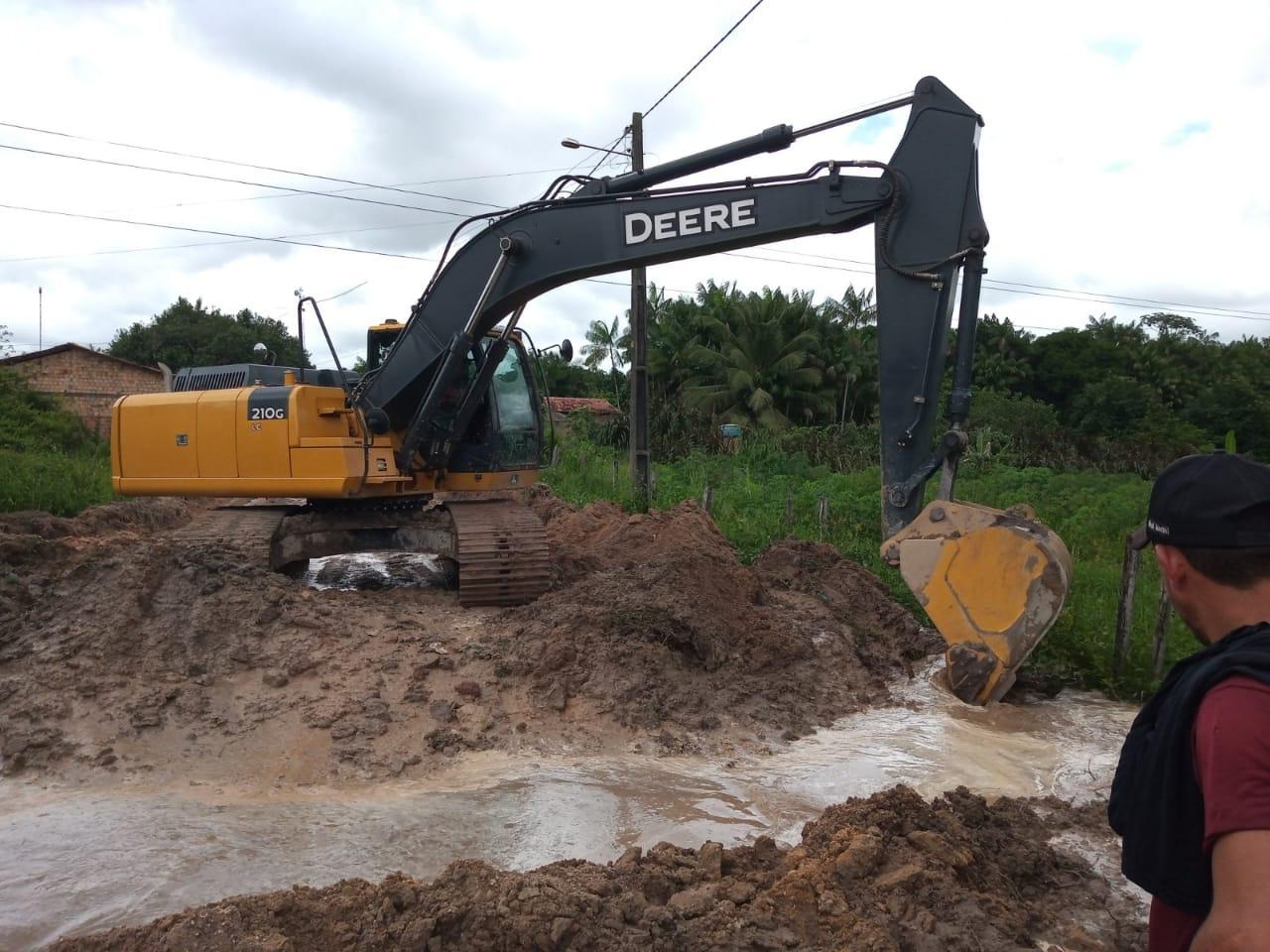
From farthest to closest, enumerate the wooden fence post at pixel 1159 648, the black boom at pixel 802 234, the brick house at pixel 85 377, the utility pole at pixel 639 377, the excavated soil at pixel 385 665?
the brick house at pixel 85 377 → the utility pole at pixel 639 377 → the wooden fence post at pixel 1159 648 → the black boom at pixel 802 234 → the excavated soil at pixel 385 665

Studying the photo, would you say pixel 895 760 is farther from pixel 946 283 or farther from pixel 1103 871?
pixel 946 283

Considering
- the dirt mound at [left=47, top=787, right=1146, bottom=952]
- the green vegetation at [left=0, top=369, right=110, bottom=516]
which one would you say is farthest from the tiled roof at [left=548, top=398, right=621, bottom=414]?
the dirt mound at [left=47, top=787, right=1146, bottom=952]

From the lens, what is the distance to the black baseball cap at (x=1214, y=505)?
148 cm

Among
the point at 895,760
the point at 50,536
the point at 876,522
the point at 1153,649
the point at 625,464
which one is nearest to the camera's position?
the point at 895,760

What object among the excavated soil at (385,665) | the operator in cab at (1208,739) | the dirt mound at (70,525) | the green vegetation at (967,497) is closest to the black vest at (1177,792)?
the operator in cab at (1208,739)

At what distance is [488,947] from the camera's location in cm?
308

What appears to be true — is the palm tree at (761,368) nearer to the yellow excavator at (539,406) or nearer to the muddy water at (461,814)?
the yellow excavator at (539,406)

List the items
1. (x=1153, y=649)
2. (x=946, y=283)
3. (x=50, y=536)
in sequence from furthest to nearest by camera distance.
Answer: (x=50, y=536), (x=1153, y=649), (x=946, y=283)

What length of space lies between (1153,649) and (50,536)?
38.2 ft

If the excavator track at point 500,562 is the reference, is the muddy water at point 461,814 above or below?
below

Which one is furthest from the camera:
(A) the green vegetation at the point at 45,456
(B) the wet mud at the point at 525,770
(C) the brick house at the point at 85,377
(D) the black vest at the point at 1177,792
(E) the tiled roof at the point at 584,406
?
(E) the tiled roof at the point at 584,406

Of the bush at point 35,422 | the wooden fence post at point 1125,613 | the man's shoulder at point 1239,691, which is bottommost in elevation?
the wooden fence post at point 1125,613

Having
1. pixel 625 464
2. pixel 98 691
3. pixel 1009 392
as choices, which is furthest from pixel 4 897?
pixel 1009 392

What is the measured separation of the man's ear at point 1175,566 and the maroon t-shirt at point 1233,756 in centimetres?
23
